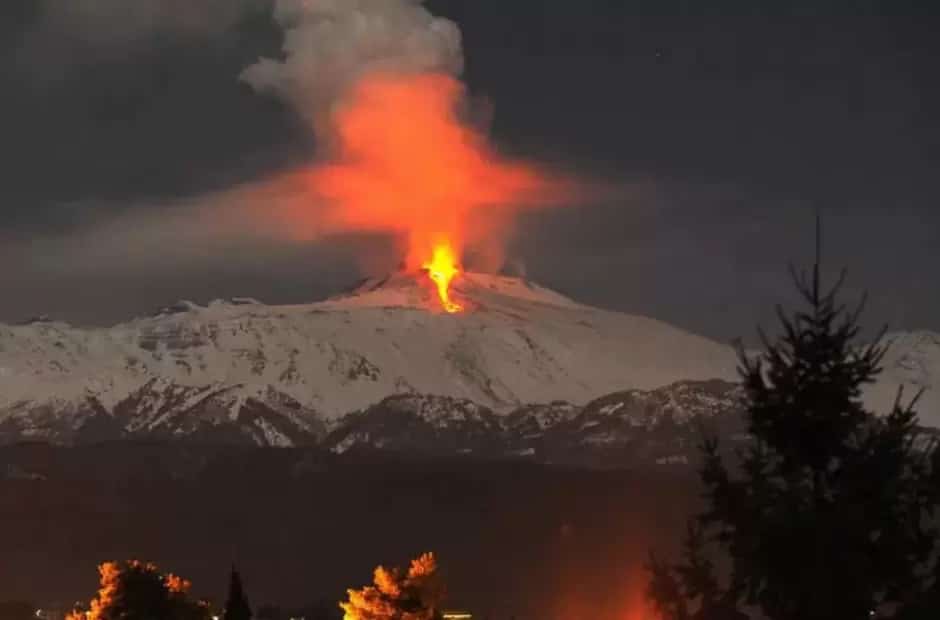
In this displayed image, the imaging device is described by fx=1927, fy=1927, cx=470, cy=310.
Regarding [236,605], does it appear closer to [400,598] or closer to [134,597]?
[134,597]

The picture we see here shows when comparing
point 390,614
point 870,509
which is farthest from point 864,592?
point 390,614

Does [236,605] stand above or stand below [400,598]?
above

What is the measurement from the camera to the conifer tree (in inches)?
823

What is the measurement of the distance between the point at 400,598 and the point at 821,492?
97.0 ft

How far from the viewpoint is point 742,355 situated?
22734mm

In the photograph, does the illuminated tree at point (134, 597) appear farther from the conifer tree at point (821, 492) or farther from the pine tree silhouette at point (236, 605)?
the conifer tree at point (821, 492)

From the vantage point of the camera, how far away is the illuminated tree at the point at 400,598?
1970 inches

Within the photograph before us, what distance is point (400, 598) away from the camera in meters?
50.0

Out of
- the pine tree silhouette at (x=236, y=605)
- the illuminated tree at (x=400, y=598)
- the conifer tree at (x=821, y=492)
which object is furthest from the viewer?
the pine tree silhouette at (x=236, y=605)

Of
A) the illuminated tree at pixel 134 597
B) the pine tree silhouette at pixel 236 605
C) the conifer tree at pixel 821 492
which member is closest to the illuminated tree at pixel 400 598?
the illuminated tree at pixel 134 597

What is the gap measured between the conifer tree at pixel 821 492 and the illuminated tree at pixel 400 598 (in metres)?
27.8

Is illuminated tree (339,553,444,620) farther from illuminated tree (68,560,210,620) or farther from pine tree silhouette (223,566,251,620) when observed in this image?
pine tree silhouette (223,566,251,620)

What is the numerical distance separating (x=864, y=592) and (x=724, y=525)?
72.6 inches

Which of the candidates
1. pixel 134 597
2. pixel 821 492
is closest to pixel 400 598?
pixel 134 597
